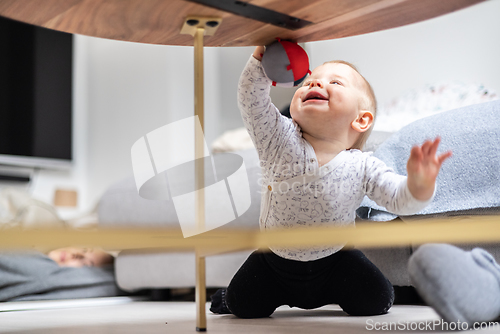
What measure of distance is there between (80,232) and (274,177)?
45 centimetres

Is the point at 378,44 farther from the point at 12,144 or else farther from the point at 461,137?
the point at 12,144

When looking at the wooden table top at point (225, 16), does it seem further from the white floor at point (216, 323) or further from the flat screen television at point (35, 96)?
the flat screen television at point (35, 96)

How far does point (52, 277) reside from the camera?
128cm

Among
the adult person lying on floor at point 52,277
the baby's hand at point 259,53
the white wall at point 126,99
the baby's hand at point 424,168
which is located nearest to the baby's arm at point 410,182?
the baby's hand at point 424,168

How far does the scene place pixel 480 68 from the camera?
183 cm

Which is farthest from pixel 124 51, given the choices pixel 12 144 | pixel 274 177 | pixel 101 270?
pixel 274 177

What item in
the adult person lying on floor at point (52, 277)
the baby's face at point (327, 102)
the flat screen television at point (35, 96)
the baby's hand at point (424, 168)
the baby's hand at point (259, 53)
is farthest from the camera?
the flat screen television at point (35, 96)

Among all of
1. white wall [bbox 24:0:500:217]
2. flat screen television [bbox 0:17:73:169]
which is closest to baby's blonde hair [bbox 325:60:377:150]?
white wall [bbox 24:0:500:217]

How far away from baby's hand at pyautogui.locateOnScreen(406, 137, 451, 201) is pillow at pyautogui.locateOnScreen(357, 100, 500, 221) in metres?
0.29

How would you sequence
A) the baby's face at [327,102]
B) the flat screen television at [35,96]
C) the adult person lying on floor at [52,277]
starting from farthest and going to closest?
the flat screen television at [35,96] → the adult person lying on floor at [52,277] → the baby's face at [327,102]

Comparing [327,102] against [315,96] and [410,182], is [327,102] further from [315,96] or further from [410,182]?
[410,182]

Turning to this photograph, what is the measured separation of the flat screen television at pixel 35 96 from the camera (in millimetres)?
2855

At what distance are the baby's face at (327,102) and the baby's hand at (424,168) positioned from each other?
23 cm

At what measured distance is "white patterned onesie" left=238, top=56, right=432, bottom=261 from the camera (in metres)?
0.79
